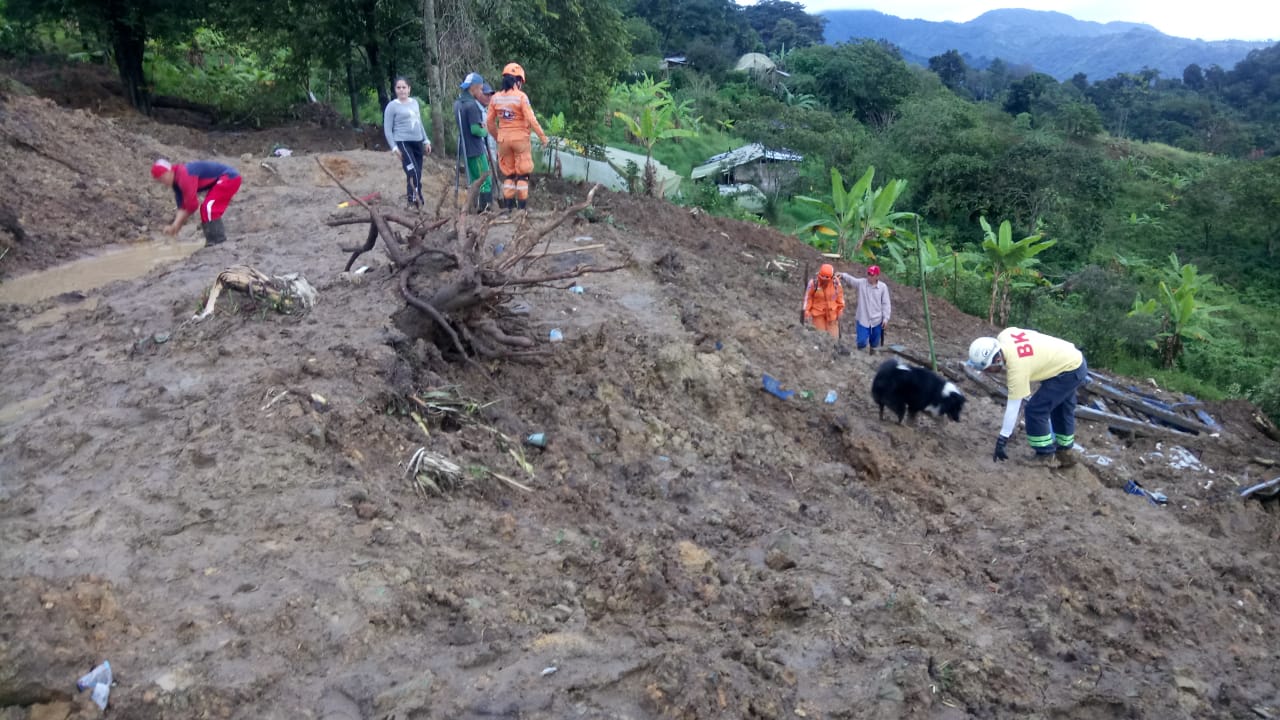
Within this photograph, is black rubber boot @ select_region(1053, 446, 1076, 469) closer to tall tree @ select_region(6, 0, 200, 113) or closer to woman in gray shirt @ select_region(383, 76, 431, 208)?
woman in gray shirt @ select_region(383, 76, 431, 208)

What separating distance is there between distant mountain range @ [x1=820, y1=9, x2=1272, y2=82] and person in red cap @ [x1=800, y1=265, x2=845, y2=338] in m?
79.6

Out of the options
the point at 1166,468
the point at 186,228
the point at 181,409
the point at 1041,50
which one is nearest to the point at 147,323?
the point at 181,409

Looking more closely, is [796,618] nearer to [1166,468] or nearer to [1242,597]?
[1242,597]

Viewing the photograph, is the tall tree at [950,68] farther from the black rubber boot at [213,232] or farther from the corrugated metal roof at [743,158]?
the black rubber boot at [213,232]

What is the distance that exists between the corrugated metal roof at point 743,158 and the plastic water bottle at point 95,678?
22.9 m

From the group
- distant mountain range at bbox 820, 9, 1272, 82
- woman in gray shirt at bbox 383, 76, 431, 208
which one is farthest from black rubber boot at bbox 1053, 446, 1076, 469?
distant mountain range at bbox 820, 9, 1272, 82

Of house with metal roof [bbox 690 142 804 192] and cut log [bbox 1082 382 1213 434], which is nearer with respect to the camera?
cut log [bbox 1082 382 1213 434]

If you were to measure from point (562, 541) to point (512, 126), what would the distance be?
6.29 meters

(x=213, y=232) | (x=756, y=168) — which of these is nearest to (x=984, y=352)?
(x=213, y=232)

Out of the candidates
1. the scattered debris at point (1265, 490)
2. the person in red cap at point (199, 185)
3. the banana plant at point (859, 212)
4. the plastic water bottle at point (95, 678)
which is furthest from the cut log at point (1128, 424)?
the plastic water bottle at point (95, 678)

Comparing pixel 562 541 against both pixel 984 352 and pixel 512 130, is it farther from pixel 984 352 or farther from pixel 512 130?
pixel 512 130

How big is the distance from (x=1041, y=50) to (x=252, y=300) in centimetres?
15982

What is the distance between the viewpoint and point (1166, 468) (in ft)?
27.7

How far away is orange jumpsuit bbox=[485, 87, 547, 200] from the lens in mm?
9422
